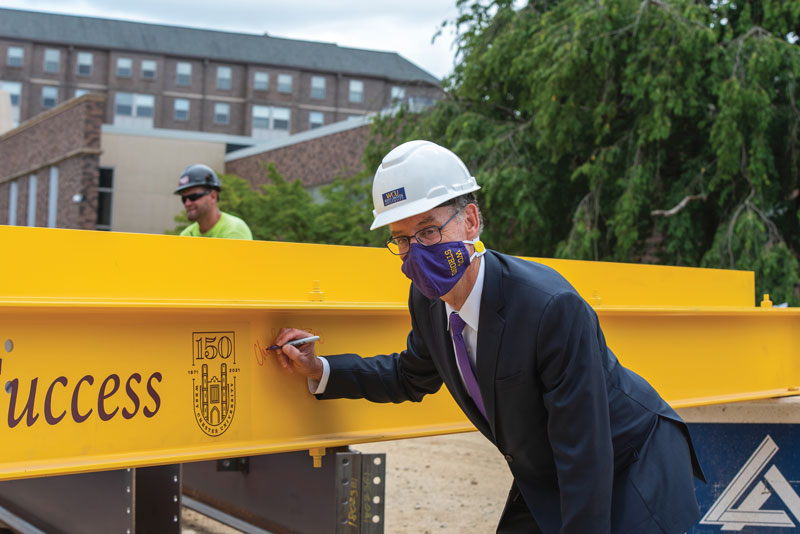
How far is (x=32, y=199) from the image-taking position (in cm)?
2675

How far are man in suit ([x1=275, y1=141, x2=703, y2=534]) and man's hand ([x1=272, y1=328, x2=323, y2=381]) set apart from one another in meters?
0.52

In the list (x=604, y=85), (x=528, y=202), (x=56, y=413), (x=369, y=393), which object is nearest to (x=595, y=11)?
(x=604, y=85)

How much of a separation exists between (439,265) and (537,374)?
40 centimetres

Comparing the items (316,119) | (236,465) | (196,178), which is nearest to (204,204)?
(196,178)

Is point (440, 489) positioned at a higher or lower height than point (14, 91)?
lower

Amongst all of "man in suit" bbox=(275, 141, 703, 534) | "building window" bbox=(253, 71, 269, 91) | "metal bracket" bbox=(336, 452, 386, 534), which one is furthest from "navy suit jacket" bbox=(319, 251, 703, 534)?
"building window" bbox=(253, 71, 269, 91)

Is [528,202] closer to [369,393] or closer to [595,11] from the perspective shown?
[595,11]

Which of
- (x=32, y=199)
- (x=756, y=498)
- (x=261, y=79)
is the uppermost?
(x=261, y=79)

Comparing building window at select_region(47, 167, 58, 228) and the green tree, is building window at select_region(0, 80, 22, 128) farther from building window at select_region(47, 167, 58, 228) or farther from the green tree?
the green tree

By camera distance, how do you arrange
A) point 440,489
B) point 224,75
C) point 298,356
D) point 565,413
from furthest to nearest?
point 224,75 < point 440,489 < point 298,356 < point 565,413

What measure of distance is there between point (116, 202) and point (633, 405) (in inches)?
1182

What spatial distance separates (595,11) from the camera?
31.4ft

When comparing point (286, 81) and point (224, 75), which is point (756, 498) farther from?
point (224, 75)

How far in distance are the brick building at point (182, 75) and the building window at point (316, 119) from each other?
72mm
